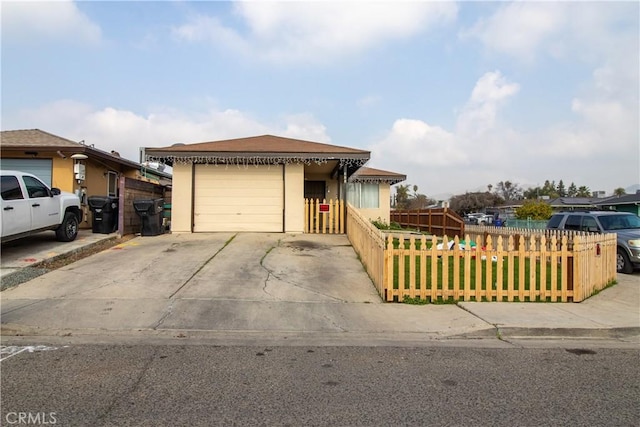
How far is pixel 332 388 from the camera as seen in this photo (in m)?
3.96

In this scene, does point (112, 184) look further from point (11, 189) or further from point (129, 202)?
point (11, 189)

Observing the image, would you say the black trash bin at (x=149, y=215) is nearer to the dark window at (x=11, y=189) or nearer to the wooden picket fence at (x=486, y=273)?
the dark window at (x=11, y=189)

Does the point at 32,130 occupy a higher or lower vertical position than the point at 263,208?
higher

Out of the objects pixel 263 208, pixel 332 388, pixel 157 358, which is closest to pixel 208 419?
pixel 332 388

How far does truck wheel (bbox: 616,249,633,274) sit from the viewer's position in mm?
11391

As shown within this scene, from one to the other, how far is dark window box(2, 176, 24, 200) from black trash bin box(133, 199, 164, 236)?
3.74 metres

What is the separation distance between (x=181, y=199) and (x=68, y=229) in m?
3.79

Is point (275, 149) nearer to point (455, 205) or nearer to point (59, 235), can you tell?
point (59, 235)

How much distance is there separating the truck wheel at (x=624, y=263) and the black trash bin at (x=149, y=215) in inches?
564

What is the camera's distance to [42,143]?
1495 centimetres

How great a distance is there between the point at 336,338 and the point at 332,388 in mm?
1719

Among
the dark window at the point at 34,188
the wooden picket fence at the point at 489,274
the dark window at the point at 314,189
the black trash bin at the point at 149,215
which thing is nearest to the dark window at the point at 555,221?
the wooden picket fence at the point at 489,274

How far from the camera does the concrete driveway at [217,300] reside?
5.97 metres

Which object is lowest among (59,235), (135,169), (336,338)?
(336,338)
